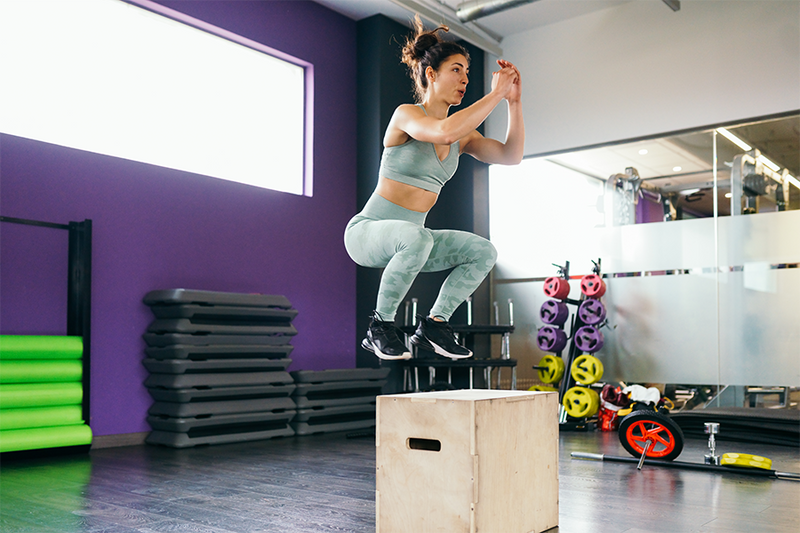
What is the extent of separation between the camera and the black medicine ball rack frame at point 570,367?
5582 millimetres

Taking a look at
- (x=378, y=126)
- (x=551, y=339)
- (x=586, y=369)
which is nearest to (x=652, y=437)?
(x=586, y=369)

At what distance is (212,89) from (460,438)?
4035 millimetres

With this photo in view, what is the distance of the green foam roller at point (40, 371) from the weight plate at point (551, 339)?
3667mm

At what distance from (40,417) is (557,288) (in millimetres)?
3980

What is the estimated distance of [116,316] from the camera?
15.2 feet


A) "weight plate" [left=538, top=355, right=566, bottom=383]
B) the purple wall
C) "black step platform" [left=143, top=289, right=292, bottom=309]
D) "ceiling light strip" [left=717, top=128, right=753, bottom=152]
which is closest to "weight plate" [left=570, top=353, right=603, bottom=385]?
"weight plate" [left=538, top=355, right=566, bottom=383]

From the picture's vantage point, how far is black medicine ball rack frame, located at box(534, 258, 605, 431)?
220 inches

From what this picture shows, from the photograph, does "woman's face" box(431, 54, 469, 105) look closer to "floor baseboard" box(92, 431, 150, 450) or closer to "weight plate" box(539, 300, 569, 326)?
"floor baseboard" box(92, 431, 150, 450)

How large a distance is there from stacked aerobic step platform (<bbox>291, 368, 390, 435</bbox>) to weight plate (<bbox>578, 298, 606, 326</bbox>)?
1.71m

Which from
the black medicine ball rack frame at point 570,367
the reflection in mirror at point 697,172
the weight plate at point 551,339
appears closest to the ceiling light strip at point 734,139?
the reflection in mirror at point 697,172

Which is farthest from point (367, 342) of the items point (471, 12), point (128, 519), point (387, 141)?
point (471, 12)

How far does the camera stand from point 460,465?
7.14ft

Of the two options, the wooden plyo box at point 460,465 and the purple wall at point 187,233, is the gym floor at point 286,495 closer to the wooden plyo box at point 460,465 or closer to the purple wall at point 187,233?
the wooden plyo box at point 460,465

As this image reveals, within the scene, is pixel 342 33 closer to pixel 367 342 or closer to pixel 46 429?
pixel 46 429
